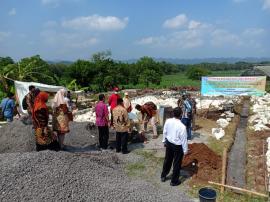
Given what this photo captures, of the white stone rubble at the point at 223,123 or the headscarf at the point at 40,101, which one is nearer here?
the headscarf at the point at 40,101

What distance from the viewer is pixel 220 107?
17.8m

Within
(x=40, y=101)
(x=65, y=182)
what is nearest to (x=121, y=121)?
(x=40, y=101)

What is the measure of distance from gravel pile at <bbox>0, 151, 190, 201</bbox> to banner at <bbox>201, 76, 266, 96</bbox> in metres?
16.5

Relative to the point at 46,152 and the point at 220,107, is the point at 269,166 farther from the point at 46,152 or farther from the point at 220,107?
the point at 220,107

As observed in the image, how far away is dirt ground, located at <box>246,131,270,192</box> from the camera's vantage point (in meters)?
7.69

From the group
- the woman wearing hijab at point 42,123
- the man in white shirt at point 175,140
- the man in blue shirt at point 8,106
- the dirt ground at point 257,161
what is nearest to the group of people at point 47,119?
the woman wearing hijab at point 42,123

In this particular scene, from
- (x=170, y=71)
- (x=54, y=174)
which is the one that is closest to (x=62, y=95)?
(x=54, y=174)

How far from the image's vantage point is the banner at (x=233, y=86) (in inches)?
877

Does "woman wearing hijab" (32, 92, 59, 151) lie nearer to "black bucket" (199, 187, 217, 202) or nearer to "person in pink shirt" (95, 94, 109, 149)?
"person in pink shirt" (95, 94, 109, 149)

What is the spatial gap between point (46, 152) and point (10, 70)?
14.1 metres

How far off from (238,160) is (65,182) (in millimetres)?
5240

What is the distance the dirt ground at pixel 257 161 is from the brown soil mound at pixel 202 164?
30.4 inches

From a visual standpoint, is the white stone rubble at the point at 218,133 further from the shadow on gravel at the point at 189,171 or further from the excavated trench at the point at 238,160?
the shadow on gravel at the point at 189,171

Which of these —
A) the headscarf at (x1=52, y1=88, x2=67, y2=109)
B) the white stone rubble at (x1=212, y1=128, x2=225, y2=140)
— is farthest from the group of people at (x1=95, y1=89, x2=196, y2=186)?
the white stone rubble at (x1=212, y1=128, x2=225, y2=140)
